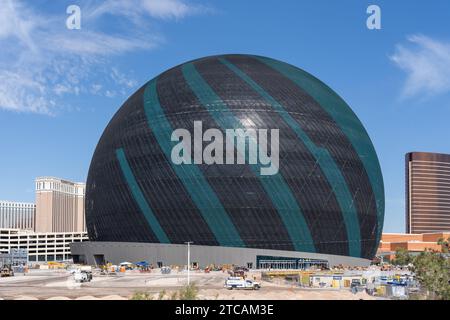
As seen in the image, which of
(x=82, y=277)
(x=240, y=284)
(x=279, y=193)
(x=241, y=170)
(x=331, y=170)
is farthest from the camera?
(x=331, y=170)

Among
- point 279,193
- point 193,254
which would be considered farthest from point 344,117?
point 193,254

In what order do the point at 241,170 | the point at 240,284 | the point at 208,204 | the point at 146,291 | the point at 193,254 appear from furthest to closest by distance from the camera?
the point at 193,254
the point at 241,170
the point at 208,204
the point at 240,284
the point at 146,291

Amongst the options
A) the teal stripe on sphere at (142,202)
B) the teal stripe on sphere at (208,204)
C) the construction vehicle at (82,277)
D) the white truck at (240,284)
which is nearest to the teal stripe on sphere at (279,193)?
the teal stripe on sphere at (208,204)

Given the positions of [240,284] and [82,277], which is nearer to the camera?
[240,284]

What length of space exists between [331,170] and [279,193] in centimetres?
793

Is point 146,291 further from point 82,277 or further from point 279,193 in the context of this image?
point 279,193

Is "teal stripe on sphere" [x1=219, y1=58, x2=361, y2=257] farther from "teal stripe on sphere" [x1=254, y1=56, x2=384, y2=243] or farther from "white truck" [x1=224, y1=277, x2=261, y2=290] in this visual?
"white truck" [x1=224, y1=277, x2=261, y2=290]

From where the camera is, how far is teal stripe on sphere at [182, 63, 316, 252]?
77812mm

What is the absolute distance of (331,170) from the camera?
8119cm

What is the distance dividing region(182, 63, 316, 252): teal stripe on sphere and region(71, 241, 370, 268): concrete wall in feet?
6.26
